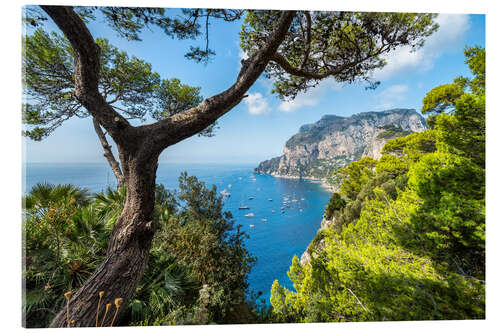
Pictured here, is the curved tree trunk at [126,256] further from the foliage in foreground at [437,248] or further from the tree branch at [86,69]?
the foliage in foreground at [437,248]

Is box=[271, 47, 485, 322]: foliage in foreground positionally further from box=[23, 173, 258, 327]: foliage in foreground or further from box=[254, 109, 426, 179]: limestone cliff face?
box=[254, 109, 426, 179]: limestone cliff face

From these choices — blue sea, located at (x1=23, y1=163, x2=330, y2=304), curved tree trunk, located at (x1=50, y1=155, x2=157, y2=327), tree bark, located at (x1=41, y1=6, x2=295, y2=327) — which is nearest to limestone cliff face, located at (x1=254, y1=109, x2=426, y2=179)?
blue sea, located at (x1=23, y1=163, x2=330, y2=304)

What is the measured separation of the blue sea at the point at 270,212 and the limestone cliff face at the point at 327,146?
83 cm

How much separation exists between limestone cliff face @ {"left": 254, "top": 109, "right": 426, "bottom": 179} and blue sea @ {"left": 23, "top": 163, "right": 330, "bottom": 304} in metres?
0.83

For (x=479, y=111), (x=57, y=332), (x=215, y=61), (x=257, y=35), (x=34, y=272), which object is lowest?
(x=57, y=332)

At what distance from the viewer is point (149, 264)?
6.15 ft

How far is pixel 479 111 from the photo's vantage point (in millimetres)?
1330

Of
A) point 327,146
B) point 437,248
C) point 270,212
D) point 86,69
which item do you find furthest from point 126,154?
point 270,212

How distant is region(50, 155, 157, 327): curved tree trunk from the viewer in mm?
1091

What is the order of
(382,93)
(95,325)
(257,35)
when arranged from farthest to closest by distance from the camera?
1. (382,93)
2. (257,35)
3. (95,325)

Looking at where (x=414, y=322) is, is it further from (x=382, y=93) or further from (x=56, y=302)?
(x=56, y=302)

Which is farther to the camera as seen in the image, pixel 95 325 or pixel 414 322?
pixel 414 322

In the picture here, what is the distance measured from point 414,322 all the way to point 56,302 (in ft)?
10.4
